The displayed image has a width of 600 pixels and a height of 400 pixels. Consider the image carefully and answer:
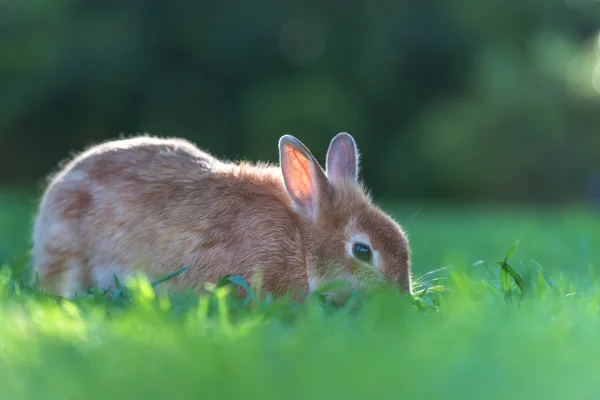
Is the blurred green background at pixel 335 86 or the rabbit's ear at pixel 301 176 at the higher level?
the blurred green background at pixel 335 86

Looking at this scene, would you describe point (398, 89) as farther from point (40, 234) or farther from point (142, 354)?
point (142, 354)

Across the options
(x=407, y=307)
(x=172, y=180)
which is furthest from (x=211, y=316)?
(x=172, y=180)

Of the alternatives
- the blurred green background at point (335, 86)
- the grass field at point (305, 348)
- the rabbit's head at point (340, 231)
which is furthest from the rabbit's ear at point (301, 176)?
the blurred green background at point (335, 86)

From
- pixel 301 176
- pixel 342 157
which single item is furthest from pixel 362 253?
pixel 342 157

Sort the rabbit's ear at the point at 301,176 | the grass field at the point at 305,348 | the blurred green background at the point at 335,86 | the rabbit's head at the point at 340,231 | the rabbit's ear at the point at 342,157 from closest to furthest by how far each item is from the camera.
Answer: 1. the grass field at the point at 305,348
2. the rabbit's head at the point at 340,231
3. the rabbit's ear at the point at 301,176
4. the rabbit's ear at the point at 342,157
5. the blurred green background at the point at 335,86

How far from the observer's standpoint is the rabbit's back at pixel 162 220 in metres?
3.27

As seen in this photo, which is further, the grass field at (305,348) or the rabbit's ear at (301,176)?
the rabbit's ear at (301,176)

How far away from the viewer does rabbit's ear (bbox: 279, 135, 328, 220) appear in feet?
11.4

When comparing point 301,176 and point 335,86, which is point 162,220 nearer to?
point 301,176

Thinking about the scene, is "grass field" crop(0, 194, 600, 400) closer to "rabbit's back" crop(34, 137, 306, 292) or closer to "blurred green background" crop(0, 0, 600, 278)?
"rabbit's back" crop(34, 137, 306, 292)

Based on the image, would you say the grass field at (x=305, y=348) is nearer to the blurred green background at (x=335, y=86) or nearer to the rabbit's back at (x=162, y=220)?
the rabbit's back at (x=162, y=220)

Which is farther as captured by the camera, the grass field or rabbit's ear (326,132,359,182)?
rabbit's ear (326,132,359,182)

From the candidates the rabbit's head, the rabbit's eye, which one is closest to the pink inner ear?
the rabbit's head

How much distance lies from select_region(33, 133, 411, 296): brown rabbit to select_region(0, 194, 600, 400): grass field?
55cm
